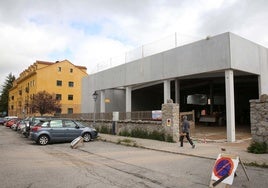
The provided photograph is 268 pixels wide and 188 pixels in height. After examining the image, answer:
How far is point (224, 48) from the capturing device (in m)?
17.3

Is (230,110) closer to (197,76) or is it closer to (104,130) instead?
(197,76)

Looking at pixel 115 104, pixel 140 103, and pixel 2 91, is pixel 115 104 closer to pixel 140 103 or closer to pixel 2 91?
pixel 140 103

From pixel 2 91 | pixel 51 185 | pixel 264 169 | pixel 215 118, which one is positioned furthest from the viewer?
pixel 2 91

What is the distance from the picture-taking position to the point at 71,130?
19188 mm

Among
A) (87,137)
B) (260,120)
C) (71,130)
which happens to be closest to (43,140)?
(71,130)

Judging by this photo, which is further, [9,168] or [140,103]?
[140,103]

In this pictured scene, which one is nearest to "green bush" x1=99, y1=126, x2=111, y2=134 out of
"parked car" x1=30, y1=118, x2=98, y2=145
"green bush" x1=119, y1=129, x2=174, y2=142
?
"green bush" x1=119, y1=129, x2=174, y2=142

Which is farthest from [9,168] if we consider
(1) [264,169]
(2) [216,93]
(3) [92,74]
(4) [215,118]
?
(2) [216,93]

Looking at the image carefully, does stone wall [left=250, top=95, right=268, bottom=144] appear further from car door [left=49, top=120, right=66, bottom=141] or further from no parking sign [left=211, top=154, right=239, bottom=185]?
car door [left=49, top=120, right=66, bottom=141]

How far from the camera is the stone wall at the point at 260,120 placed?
12984 mm

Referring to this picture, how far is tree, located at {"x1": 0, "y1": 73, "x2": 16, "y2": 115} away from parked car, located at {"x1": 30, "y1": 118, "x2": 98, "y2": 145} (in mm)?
86464

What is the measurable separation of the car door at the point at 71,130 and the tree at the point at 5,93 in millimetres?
86478

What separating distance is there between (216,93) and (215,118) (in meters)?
9.52

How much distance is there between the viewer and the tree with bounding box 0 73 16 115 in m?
99.2
